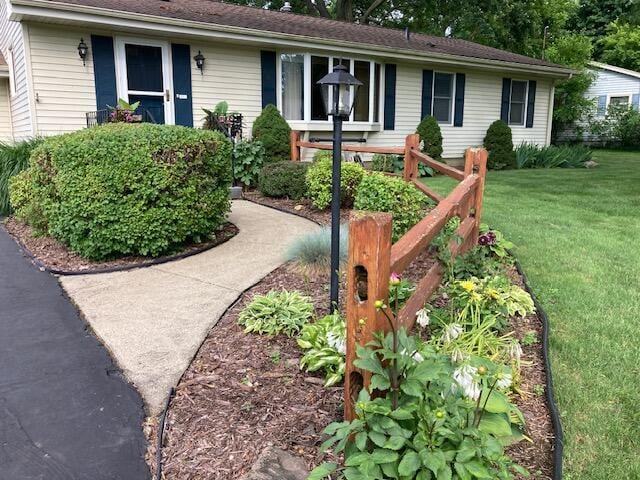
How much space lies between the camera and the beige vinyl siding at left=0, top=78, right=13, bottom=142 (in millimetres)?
11391

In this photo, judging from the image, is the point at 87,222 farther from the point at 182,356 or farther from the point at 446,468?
the point at 446,468

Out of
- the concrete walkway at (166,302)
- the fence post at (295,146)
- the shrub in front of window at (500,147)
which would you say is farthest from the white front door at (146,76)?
the shrub in front of window at (500,147)

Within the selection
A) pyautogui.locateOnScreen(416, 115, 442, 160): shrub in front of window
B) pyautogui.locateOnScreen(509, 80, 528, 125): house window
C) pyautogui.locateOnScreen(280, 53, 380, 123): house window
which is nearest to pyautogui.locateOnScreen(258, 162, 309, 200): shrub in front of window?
pyautogui.locateOnScreen(280, 53, 380, 123): house window

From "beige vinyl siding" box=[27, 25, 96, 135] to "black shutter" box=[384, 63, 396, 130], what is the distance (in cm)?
659

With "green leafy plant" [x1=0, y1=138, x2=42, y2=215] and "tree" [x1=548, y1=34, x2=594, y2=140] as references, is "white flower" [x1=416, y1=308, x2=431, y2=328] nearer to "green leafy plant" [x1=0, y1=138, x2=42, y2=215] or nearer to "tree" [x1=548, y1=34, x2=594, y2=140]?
"green leafy plant" [x1=0, y1=138, x2=42, y2=215]

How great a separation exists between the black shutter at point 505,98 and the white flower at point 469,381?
1439 cm

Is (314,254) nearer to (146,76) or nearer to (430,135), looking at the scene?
(146,76)

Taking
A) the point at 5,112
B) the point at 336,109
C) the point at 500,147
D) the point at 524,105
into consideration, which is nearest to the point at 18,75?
the point at 5,112

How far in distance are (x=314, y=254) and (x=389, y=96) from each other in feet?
29.8

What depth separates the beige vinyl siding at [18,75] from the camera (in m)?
9.09

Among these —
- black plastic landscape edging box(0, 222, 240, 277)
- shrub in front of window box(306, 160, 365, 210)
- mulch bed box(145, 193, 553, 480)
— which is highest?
shrub in front of window box(306, 160, 365, 210)

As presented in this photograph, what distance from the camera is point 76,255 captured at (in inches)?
209

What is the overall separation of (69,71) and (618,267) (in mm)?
8844

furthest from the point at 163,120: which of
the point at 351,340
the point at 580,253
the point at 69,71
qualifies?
the point at 351,340
